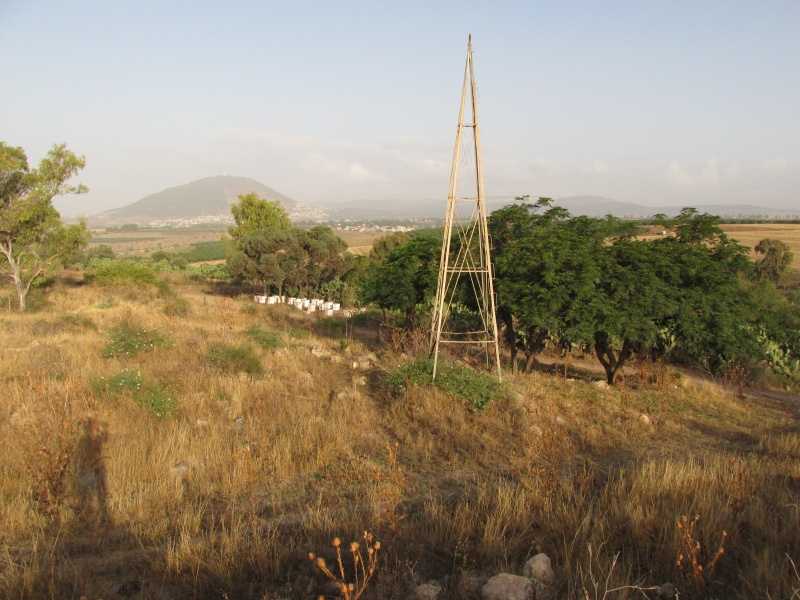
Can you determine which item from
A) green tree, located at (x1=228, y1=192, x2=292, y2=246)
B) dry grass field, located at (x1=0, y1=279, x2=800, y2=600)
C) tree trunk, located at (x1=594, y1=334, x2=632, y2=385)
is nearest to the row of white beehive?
green tree, located at (x1=228, y1=192, x2=292, y2=246)

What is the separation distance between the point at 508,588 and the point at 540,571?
344 mm

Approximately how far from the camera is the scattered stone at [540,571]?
112 inches

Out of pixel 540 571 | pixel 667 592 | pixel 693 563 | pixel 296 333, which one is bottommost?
pixel 296 333

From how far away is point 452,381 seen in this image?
752 centimetres

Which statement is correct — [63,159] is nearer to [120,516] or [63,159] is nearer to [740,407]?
[120,516]

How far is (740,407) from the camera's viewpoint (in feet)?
29.0

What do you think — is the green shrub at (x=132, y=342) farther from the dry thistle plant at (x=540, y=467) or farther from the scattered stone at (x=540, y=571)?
the scattered stone at (x=540, y=571)

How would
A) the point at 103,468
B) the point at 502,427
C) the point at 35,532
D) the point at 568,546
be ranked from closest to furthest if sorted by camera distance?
the point at 568,546 < the point at 35,532 < the point at 103,468 < the point at 502,427

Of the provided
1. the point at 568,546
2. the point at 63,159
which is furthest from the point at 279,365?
the point at 63,159

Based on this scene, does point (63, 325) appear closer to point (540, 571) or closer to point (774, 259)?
point (540, 571)

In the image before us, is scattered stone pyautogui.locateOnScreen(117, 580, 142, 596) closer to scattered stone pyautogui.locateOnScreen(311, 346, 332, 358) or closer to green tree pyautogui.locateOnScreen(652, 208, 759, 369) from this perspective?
scattered stone pyautogui.locateOnScreen(311, 346, 332, 358)

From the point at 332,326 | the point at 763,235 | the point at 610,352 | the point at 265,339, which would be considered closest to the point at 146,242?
the point at 332,326

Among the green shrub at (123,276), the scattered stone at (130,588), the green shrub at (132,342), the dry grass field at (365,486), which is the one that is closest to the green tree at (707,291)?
the dry grass field at (365,486)

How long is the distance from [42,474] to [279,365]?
17.7 feet
